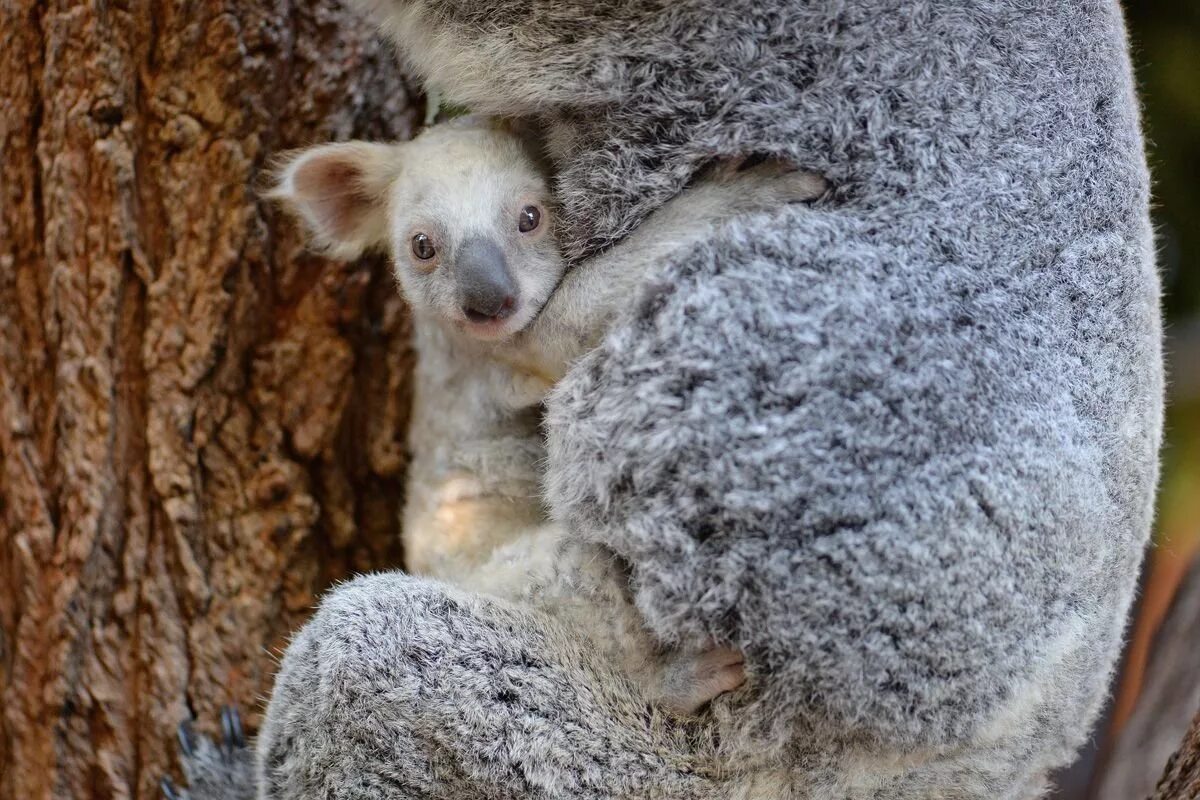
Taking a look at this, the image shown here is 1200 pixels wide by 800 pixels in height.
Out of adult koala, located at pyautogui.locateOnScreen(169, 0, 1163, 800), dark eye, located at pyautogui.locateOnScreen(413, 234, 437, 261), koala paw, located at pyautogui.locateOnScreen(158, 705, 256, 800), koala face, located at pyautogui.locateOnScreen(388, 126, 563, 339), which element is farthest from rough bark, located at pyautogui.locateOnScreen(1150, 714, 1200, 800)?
koala paw, located at pyautogui.locateOnScreen(158, 705, 256, 800)

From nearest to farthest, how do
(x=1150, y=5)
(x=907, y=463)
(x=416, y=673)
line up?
(x=907, y=463)
(x=416, y=673)
(x=1150, y=5)

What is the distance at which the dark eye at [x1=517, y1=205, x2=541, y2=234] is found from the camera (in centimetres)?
229

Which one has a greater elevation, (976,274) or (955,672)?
(976,274)

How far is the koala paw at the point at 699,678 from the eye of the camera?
2.03m

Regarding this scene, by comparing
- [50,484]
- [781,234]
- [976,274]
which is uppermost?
[781,234]

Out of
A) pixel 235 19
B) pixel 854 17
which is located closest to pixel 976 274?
pixel 854 17

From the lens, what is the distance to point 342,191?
2584 mm

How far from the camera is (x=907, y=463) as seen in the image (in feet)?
6.28

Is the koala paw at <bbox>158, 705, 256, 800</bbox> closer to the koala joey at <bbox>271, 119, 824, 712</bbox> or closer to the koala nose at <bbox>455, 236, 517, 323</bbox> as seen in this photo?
the koala joey at <bbox>271, 119, 824, 712</bbox>

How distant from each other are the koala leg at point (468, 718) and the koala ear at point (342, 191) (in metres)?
0.94

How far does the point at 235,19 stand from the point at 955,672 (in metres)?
2.17

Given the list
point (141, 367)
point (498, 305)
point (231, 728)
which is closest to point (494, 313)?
point (498, 305)

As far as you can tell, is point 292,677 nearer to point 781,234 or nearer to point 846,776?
point 846,776

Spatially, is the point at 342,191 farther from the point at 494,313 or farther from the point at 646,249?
the point at 646,249
